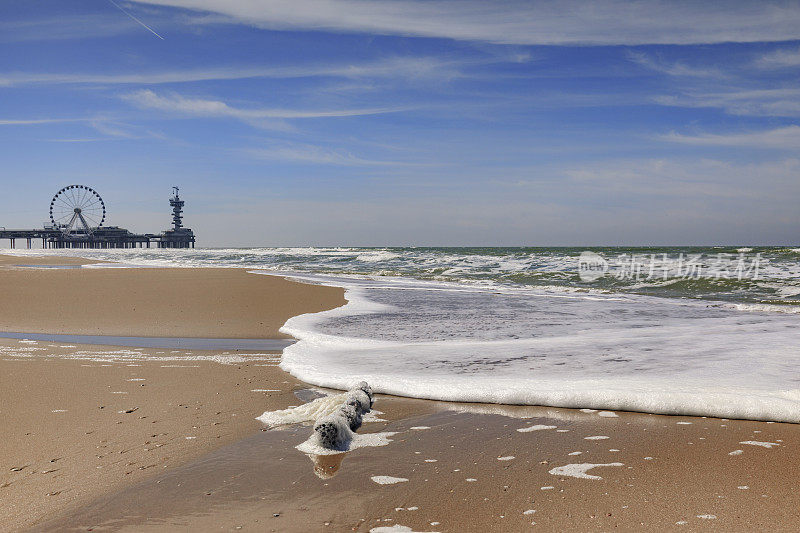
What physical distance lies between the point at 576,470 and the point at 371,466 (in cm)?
→ 100

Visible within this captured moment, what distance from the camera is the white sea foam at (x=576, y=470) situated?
268 cm

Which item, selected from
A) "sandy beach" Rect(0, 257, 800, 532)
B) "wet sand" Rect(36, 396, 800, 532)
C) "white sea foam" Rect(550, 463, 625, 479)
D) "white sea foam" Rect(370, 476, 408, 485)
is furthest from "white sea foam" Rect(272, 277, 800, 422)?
"white sea foam" Rect(370, 476, 408, 485)

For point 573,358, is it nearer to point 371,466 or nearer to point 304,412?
point 304,412

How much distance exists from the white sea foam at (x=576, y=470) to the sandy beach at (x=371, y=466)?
0.03 ft

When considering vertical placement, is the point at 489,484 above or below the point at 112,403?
above

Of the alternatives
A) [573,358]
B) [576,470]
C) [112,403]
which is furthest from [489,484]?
[573,358]

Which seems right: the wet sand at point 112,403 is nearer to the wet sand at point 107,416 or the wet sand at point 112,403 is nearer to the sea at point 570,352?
the wet sand at point 107,416

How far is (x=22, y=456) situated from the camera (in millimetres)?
3020

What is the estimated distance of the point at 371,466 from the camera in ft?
9.31

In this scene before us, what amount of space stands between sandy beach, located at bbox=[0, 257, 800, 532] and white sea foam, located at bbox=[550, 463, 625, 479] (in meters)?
0.01

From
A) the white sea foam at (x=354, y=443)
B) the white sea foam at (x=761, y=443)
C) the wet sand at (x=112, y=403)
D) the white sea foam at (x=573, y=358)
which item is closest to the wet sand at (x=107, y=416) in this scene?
the wet sand at (x=112, y=403)

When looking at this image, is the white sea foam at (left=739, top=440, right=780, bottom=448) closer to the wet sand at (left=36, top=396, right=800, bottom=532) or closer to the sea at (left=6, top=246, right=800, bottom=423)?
the wet sand at (left=36, top=396, right=800, bottom=532)

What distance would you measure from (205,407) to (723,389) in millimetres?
3605

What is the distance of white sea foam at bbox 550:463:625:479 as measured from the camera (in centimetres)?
268
